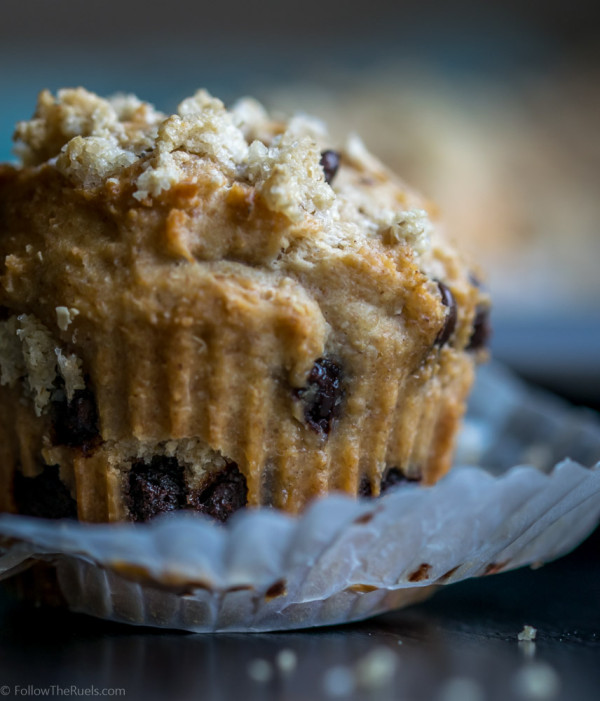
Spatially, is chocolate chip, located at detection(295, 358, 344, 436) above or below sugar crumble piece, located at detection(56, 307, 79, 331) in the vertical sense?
below

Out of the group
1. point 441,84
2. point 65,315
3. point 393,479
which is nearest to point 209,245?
point 65,315

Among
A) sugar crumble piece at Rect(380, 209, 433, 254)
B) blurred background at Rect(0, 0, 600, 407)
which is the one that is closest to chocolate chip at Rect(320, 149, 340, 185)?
sugar crumble piece at Rect(380, 209, 433, 254)

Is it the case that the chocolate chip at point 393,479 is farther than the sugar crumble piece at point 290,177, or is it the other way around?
the chocolate chip at point 393,479

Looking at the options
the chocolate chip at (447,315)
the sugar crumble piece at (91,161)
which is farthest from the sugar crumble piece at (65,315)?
the chocolate chip at (447,315)

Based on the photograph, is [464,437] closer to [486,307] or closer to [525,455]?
[525,455]

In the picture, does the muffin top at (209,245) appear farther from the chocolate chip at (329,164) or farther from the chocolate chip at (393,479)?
the chocolate chip at (393,479)

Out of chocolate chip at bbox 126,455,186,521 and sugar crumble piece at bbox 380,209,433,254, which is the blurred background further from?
chocolate chip at bbox 126,455,186,521
